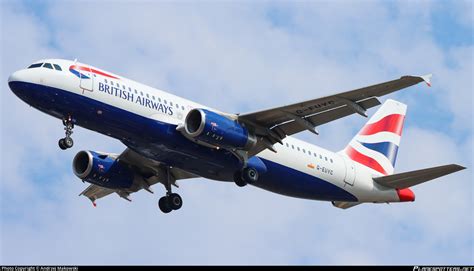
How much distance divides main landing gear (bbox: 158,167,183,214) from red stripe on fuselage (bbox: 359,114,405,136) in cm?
1081

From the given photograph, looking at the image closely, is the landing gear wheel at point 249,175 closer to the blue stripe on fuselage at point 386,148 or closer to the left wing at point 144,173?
the left wing at point 144,173

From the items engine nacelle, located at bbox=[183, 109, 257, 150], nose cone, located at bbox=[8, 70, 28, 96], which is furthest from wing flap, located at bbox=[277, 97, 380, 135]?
nose cone, located at bbox=[8, 70, 28, 96]

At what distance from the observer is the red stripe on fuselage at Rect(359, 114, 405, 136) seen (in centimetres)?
5631

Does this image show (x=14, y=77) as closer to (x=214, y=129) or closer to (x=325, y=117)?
(x=214, y=129)

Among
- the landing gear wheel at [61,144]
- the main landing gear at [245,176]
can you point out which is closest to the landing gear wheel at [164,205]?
the main landing gear at [245,176]

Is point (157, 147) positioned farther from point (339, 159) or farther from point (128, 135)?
point (339, 159)

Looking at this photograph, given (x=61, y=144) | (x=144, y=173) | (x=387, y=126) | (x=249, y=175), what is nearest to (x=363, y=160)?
(x=387, y=126)

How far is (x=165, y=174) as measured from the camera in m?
51.7

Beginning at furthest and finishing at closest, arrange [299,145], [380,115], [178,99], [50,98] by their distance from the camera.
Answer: [380,115] < [299,145] < [178,99] < [50,98]

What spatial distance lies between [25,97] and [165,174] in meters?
10.0

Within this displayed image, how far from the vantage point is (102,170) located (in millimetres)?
50906

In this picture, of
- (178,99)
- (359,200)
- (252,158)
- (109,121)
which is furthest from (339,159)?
(109,121)

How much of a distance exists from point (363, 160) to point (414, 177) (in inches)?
164

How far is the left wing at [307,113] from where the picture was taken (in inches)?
1740
